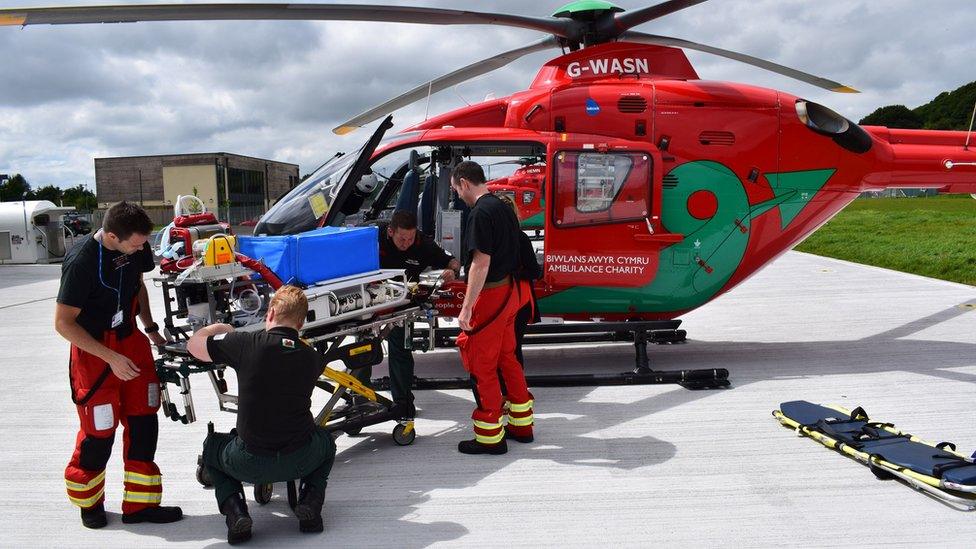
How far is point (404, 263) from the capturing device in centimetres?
554

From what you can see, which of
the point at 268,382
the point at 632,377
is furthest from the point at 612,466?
the point at 268,382

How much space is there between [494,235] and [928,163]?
4.97 meters

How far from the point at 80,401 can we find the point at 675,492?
10.2 ft

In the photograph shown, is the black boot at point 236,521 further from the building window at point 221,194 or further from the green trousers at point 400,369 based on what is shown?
the building window at point 221,194

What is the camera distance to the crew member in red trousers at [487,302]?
457 centimetres

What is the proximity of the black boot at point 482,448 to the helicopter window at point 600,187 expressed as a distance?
7.64 feet

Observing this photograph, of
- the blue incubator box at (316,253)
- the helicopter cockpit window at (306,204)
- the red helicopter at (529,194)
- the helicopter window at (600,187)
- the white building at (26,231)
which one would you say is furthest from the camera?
the white building at (26,231)

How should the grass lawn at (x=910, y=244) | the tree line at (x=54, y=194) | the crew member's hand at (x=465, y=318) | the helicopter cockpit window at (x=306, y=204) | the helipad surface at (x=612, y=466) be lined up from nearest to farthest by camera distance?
the helipad surface at (x=612, y=466)
the crew member's hand at (x=465, y=318)
the helicopter cockpit window at (x=306, y=204)
the grass lawn at (x=910, y=244)
the tree line at (x=54, y=194)

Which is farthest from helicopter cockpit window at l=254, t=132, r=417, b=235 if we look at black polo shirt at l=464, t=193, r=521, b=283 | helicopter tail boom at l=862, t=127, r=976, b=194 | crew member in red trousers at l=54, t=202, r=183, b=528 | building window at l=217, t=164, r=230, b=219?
building window at l=217, t=164, r=230, b=219

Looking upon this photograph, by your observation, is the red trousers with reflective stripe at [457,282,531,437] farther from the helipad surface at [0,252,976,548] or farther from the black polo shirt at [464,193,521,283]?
the helipad surface at [0,252,976,548]

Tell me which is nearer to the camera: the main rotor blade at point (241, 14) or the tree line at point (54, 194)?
the main rotor blade at point (241, 14)

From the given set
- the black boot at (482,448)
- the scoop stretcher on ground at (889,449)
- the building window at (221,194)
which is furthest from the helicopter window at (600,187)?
the building window at (221,194)

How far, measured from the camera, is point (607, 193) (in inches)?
250

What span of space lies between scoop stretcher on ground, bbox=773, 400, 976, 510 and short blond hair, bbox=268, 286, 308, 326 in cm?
326
